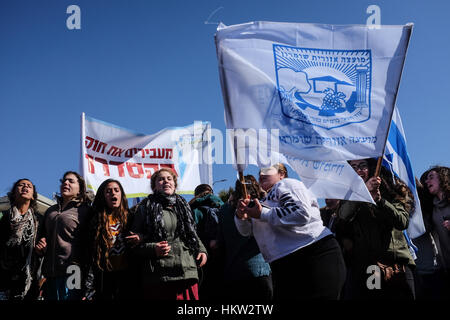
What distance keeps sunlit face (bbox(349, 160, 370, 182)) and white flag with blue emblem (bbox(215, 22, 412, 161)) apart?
2.55 ft

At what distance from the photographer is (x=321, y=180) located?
4.35 metres

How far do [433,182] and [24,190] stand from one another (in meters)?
4.44

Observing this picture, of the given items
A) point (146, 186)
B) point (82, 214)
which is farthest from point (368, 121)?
point (146, 186)

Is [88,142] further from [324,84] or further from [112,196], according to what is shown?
[324,84]

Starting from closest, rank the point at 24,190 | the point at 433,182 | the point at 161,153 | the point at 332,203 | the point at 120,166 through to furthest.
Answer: the point at 433,182, the point at 24,190, the point at 332,203, the point at 120,166, the point at 161,153

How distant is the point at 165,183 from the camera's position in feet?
17.3

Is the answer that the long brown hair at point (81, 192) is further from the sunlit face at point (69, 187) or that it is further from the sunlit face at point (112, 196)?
the sunlit face at point (112, 196)

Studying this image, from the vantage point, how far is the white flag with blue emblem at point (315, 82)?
14.5 feet

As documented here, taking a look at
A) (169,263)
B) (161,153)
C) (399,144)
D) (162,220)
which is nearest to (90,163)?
(161,153)

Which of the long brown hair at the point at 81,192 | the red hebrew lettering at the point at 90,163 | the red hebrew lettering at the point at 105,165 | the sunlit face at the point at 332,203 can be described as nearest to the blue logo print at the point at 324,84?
the sunlit face at the point at 332,203

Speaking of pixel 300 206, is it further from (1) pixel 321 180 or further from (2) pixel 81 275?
(2) pixel 81 275

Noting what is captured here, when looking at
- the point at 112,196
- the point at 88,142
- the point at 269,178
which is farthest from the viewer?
the point at 88,142
